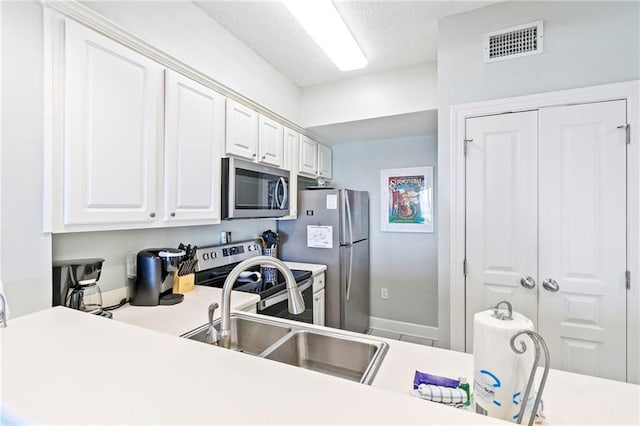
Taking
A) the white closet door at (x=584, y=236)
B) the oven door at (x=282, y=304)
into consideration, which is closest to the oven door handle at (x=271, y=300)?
the oven door at (x=282, y=304)

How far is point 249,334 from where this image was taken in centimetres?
135

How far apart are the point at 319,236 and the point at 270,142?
3.29ft

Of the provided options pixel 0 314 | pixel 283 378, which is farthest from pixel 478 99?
pixel 0 314

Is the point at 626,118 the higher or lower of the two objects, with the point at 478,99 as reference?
lower

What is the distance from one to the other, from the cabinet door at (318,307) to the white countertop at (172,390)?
208cm

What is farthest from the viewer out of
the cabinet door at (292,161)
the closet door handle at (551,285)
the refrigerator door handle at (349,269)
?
the refrigerator door handle at (349,269)

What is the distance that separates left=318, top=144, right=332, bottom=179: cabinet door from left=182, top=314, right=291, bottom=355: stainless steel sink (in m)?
2.33

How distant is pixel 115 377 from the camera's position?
54 centimetres

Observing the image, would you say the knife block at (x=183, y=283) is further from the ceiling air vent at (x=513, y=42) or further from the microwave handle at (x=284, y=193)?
the ceiling air vent at (x=513, y=42)

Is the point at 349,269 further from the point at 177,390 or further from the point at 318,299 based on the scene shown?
the point at 177,390

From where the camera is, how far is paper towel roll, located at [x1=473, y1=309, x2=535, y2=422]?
59 centimetres

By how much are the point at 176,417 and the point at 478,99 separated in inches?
87.4

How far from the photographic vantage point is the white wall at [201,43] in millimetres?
1542

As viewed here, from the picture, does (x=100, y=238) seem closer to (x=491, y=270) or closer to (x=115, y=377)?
(x=115, y=377)
